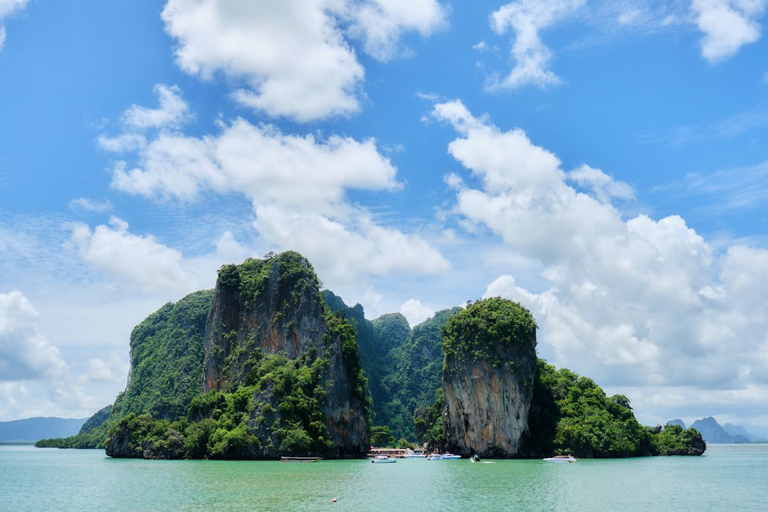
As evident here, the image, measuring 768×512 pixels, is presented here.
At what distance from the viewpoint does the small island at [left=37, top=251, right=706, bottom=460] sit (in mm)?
62969

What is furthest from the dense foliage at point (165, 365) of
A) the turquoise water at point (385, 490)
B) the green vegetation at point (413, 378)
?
the turquoise water at point (385, 490)

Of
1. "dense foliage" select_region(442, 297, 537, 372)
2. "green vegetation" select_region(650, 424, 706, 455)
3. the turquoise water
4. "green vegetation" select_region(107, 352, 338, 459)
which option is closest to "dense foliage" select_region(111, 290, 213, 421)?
"green vegetation" select_region(107, 352, 338, 459)

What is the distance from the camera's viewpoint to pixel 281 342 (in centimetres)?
7588

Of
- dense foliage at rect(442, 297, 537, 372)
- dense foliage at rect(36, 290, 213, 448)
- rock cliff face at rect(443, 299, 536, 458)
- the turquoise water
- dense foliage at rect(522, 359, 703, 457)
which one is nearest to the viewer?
the turquoise water

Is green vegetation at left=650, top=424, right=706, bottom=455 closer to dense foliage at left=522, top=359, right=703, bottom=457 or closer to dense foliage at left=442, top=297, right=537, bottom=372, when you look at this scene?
dense foliage at left=522, top=359, right=703, bottom=457

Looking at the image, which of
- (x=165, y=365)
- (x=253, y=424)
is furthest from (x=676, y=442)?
(x=165, y=365)

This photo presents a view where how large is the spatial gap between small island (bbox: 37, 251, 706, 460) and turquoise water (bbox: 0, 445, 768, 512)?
1779 cm

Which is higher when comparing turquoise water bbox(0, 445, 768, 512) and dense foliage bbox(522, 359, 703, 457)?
dense foliage bbox(522, 359, 703, 457)

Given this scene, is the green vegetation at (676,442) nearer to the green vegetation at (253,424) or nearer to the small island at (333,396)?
the small island at (333,396)

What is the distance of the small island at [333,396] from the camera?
2479 inches

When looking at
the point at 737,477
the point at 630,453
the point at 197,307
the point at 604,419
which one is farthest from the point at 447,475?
the point at 197,307

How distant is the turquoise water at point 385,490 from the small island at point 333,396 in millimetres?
17789

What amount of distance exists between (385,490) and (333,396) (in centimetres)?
3638

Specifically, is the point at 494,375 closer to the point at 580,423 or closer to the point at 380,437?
the point at 580,423
